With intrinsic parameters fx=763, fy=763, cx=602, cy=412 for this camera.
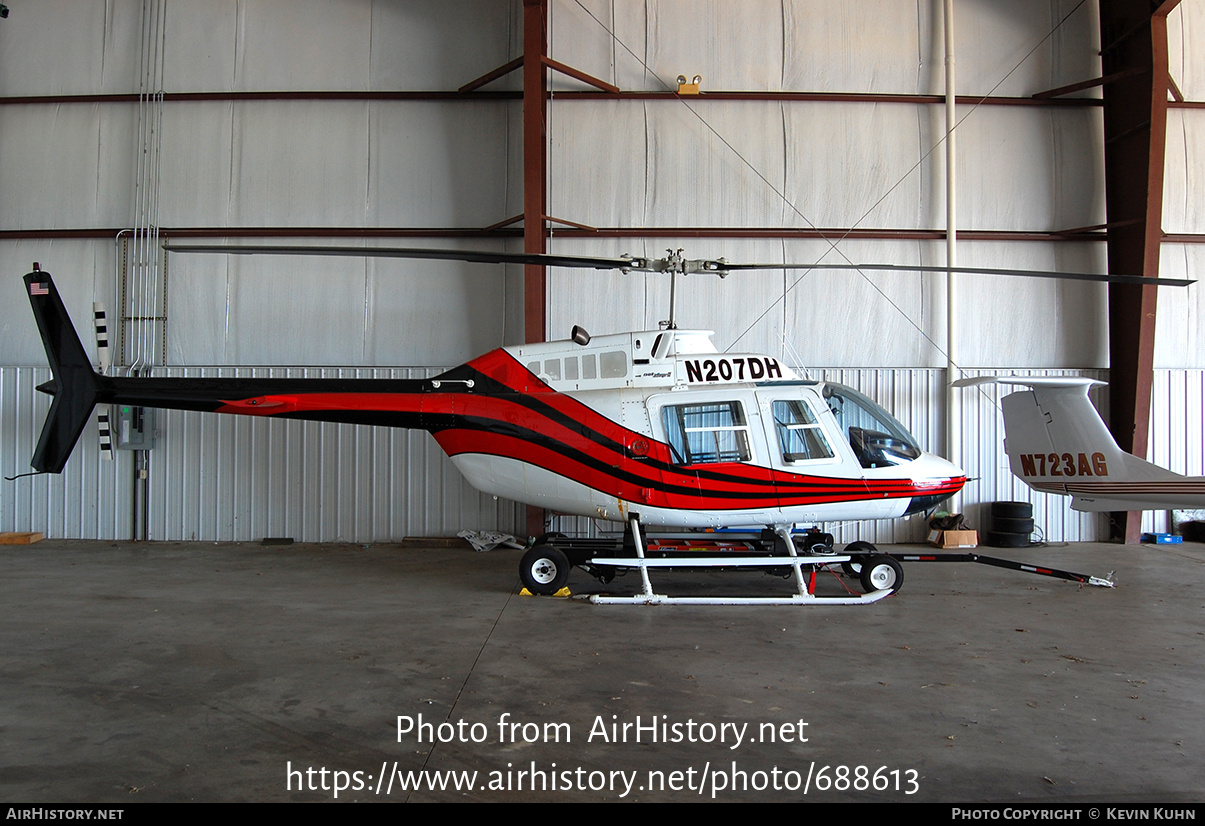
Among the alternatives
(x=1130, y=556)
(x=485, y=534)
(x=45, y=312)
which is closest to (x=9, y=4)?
(x=45, y=312)

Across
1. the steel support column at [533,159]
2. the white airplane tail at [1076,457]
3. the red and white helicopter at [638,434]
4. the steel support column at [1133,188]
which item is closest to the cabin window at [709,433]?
the red and white helicopter at [638,434]

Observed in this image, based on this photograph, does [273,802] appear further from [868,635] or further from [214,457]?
[214,457]

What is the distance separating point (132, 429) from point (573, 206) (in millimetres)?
7356

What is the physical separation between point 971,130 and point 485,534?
9644 mm

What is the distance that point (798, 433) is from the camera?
7.80 m

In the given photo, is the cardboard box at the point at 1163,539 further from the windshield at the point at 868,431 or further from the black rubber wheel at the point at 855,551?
the black rubber wheel at the point at 855,551

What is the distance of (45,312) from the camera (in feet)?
27.3

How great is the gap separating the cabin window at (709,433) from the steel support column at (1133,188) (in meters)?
6.85

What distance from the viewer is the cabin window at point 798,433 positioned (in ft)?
25.5

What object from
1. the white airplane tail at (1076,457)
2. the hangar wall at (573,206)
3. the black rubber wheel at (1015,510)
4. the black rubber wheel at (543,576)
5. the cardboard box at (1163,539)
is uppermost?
the hangar wall at (573,206)

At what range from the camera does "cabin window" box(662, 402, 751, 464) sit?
7.76m

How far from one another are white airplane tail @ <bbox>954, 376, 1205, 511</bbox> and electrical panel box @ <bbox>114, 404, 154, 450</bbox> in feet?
36.5

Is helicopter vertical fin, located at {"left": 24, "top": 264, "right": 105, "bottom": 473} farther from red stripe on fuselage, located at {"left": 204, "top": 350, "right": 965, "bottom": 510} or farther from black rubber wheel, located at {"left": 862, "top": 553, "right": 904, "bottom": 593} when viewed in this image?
black rubber wheel, located at {"left": 862, "top": 553, "right": 904, "bottom": 593}

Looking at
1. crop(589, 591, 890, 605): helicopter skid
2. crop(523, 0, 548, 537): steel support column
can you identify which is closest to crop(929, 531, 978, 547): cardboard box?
crop(589, 591, 890, 605): helicopter skid
